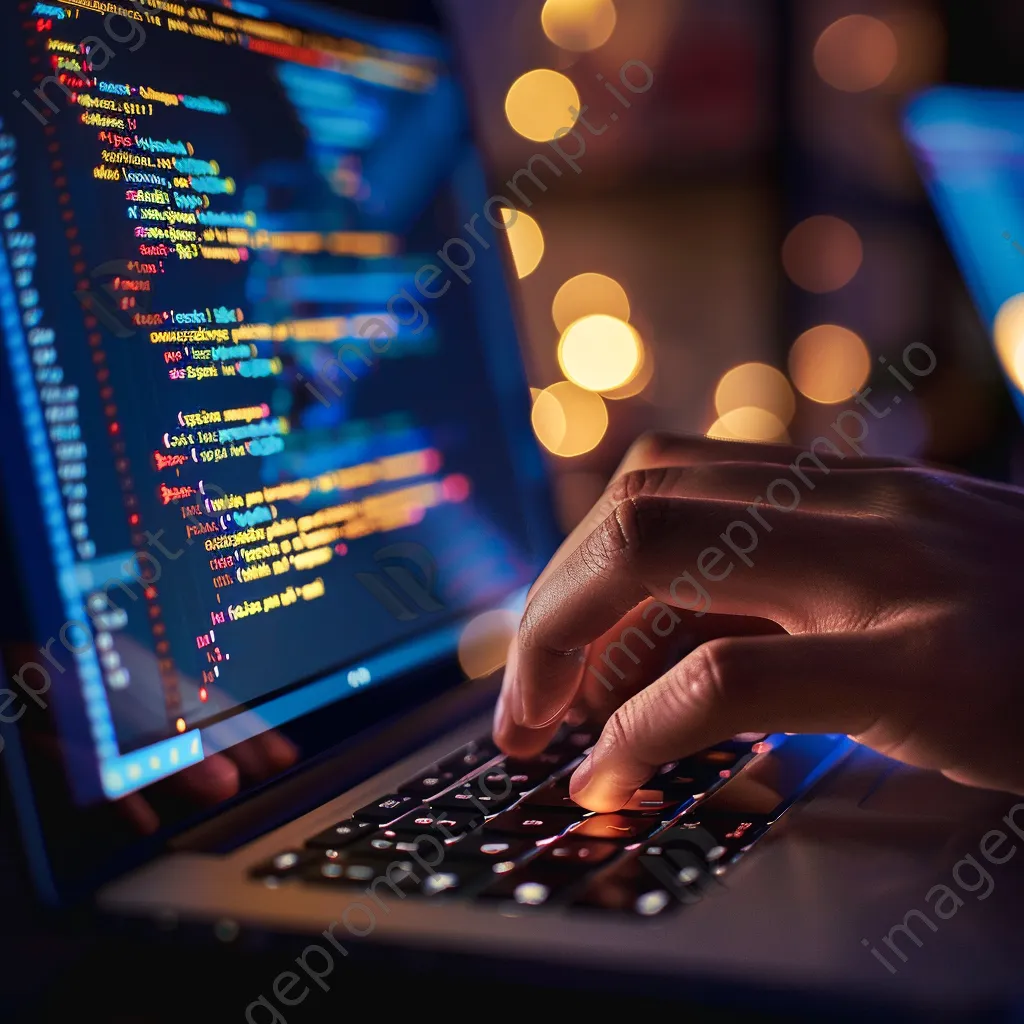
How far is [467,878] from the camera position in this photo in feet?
1.43

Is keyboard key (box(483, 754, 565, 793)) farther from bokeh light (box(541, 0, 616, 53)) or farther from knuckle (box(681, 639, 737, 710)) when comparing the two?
bokeh light (box(541, 0, 616, 53))

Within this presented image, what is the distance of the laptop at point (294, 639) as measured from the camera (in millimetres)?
397

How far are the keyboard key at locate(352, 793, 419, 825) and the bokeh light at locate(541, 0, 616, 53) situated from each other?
6.80ft

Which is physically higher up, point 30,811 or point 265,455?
point 265,455

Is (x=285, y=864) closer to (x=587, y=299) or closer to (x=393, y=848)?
(x=393, y=848)

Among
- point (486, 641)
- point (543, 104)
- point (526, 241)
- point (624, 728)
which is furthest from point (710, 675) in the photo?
point (543, 104)

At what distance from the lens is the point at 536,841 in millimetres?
480

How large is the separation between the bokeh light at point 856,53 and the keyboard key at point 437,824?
7.01 ft

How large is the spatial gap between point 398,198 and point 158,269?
0.31 metres

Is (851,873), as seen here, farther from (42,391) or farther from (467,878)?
(42,391)

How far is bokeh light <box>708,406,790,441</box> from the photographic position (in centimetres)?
214

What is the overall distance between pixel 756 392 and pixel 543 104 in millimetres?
801

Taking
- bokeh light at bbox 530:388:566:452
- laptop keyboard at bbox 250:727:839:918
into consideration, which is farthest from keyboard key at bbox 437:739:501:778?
bokeh light at bbox 530:388:566:452

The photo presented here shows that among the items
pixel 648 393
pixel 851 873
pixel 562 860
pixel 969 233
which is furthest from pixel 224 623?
pixel 648 393
